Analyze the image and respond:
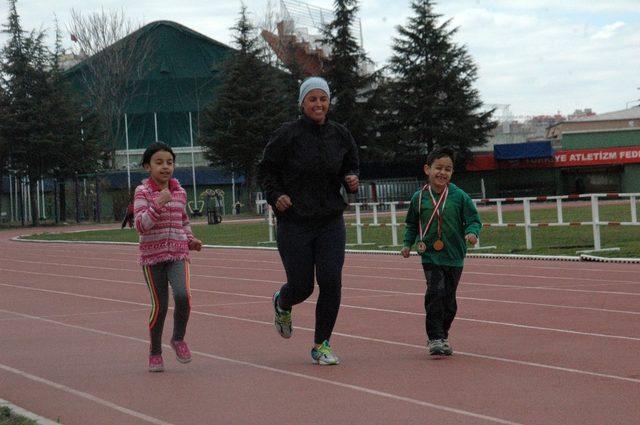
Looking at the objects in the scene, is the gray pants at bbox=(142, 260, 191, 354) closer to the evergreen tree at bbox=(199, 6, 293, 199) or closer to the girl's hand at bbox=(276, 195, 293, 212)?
the girl's hand at bbox=(276, 195, 293, 212)

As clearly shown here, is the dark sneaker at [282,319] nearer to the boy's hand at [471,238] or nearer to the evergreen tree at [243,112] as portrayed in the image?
the boy's hand at [471,238]

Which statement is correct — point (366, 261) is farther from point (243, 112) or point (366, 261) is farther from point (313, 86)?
point (243, 112)

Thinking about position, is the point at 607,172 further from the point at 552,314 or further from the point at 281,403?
the point at 281,403

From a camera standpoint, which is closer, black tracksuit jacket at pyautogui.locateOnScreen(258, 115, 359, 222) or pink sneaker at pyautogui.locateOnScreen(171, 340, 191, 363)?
black tracksuit jacket at pyautogui.locateOnScreen(258, 115, 359, 222)

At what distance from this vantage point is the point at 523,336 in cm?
1047

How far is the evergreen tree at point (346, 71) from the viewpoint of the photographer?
74.1 m

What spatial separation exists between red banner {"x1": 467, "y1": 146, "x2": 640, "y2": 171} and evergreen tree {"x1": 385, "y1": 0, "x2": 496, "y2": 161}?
8.64ft

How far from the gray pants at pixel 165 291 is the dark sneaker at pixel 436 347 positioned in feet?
5.92

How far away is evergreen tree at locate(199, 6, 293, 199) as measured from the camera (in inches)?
2805

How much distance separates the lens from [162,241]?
8.77 metres

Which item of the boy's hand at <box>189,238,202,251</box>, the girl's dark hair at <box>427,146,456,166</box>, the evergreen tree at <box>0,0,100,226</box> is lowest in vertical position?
the boy's hand at <box>189,238,202,251</box>

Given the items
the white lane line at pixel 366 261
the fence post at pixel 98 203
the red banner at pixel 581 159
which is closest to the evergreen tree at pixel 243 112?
the fence post at pixel 98 203

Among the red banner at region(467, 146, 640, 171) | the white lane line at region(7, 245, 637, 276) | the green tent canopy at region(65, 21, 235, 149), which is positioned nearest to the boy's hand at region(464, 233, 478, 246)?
the white lane line at region(7, 245, 637, 276)

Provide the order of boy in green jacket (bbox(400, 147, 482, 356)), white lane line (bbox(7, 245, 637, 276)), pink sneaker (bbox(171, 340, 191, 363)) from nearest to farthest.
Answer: pink sneaker (bbox(171, 340, 191, 363))
boy in green jacket (bbox(400, 147, 482, 356))
white lane line (bbox(7, 245, 637, 276))
